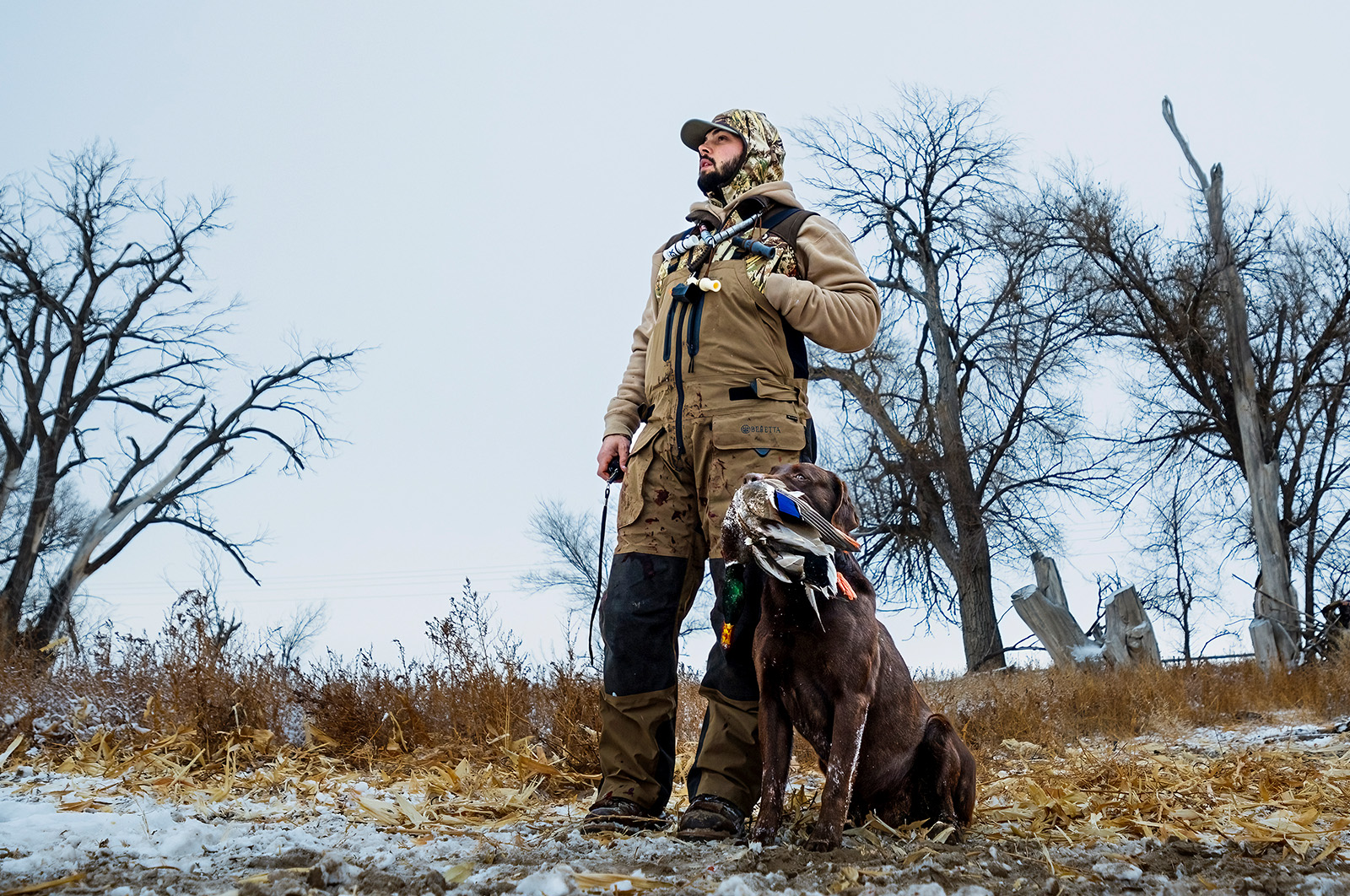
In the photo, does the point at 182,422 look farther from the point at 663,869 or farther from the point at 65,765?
the point at 663,869

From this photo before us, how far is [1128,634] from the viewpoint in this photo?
1255cm

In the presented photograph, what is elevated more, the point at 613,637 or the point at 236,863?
the point at 613,637

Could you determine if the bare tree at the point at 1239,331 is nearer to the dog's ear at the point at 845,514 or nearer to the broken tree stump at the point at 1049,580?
the broken tree stump at the point at 1049,580

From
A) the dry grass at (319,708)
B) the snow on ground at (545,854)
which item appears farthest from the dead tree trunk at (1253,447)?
the snow on ground at (545,854)

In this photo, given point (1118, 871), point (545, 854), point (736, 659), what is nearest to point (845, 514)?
point (736, 659)

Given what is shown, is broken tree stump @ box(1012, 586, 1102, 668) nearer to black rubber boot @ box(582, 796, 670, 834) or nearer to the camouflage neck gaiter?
the camouflage neck gaiter

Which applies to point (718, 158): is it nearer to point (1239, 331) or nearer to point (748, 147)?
point (748, 147)

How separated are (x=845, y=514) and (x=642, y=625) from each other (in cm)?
94

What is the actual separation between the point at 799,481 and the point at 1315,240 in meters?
18.4

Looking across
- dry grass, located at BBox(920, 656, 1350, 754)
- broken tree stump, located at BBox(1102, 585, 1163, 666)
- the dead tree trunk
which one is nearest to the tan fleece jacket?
dry grass, located at BBox(920, 656, 1350, 754)

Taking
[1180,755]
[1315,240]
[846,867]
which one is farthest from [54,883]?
[1315,240]

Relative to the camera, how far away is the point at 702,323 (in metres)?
3.68

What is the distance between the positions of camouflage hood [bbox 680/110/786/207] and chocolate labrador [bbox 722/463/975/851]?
143 centimetres

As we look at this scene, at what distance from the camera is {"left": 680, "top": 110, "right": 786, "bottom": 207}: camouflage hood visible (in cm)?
400
